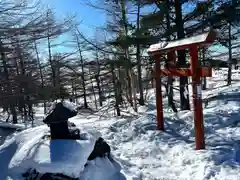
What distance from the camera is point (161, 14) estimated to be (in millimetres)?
8156

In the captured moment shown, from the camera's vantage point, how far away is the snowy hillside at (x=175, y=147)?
3.88 metres

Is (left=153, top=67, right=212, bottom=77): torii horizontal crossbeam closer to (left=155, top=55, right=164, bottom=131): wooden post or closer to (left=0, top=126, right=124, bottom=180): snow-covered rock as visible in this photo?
(left=155, top=55, right=164, bottom=131): wooden post

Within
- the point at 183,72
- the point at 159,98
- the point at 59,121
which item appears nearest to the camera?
the point at 59,121

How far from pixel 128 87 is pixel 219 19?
735cm

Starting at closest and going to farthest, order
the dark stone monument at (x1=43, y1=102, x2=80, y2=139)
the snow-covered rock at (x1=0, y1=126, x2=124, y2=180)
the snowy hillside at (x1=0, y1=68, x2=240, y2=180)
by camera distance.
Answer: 1. the snow-covered rock at (x1=0, y1=126, x2=124, y2=180)
2. the snowy hillside at (x1=0, y1=68, x2=240, y2=180)
3. the dark stone monument at (x1=43, y1=102, x2=80, y2=139)

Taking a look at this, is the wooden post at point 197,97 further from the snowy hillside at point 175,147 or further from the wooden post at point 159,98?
the wooden post at point 159,98

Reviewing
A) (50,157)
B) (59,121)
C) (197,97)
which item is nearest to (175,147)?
(197,97)

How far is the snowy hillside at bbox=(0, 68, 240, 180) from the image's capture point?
3.88m

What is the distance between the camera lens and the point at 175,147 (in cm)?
507

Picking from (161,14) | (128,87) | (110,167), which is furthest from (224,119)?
(128,87)

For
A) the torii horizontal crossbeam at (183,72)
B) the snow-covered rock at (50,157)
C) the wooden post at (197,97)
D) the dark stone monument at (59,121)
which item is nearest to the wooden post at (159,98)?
the torii horizontal crossbeam at (183,72)

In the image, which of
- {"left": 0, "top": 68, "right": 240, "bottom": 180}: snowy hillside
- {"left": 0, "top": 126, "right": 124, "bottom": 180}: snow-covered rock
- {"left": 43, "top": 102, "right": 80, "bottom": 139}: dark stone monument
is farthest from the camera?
{"left": 43, "top": 102, "right": 80, "bottom": 139}: dark stone monument

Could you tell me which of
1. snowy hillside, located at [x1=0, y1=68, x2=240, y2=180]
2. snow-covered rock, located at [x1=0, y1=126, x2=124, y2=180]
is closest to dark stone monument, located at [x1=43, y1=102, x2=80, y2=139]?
snow-covered rock, located at [x1=0, y1=126, x2=124, y2=180]

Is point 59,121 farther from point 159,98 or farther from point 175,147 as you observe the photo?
point 159,98
